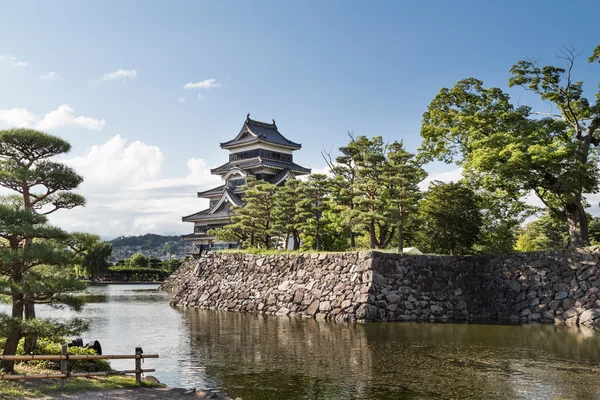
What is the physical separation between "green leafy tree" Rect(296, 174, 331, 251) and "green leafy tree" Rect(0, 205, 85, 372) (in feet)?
50.2

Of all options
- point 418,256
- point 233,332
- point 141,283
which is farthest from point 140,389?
point 141,283

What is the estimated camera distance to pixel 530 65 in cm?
1939

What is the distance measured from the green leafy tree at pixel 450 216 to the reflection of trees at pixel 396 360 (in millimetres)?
5937

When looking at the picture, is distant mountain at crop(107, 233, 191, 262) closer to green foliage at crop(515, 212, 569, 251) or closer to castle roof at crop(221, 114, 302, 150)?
castle roof at crop(221, 114, 302, 150)

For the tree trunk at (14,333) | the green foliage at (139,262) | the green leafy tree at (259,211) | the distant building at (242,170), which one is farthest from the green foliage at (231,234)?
the green foliage at (139,262)

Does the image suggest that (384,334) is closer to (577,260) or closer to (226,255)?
(577,260)

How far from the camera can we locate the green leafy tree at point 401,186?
67.7ft

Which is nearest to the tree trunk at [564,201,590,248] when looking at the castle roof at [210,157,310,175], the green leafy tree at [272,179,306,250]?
the green leafy tree at [272,179,306,250]

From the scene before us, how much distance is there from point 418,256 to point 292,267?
5.00m

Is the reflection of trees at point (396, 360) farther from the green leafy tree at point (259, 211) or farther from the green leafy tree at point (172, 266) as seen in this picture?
the green leafy tree at point (172, 266)

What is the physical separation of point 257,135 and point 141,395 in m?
32.2

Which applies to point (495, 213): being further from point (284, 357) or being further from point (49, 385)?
point (49, 385)

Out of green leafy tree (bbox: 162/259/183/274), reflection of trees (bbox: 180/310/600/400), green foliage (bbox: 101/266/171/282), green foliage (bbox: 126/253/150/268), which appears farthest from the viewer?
green foliage (bbox: 126/253/150/268)

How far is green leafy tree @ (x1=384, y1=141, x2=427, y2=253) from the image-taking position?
2064 cm
